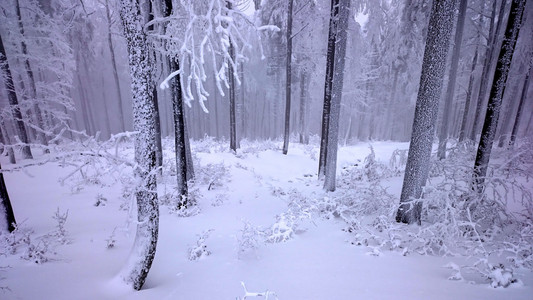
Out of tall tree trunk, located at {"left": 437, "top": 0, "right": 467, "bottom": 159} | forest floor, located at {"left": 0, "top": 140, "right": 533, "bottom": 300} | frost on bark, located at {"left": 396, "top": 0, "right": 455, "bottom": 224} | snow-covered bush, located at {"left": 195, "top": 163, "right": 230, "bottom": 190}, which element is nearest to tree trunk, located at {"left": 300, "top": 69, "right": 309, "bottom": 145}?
tall tree trunk, located at {"left": 437, "top": 0, "right": 467, "bottom": 159}

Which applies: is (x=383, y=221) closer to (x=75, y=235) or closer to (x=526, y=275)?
(x=526, y=275)

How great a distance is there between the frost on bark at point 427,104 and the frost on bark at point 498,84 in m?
1.30

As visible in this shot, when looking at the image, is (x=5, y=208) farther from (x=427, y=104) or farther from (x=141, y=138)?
(x=427, y=104)

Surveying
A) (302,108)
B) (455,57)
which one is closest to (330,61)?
(455,57)

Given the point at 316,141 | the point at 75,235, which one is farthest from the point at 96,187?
the point at 316,141

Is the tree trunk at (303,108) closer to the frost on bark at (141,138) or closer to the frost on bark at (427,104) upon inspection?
the frost on bark at (427,104)

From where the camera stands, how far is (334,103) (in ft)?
29.3

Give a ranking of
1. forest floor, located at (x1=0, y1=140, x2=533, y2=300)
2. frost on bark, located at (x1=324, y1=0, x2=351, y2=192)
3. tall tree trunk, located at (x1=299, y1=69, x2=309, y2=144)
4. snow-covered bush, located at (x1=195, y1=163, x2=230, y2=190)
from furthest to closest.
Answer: tall tree trunk, located at (x1=299, y1=69, x2=309, y2=144), snow-covered bush, located at (x1=195, y1=163, x2=230, y2=190), frost on bark, located at (x1=324, y1=0, x2=351, y2=192), forest floor, located at (x1=0, y1=140, x2=533, y2=300)

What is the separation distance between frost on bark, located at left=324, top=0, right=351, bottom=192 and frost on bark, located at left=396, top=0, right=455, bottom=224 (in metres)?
3.58

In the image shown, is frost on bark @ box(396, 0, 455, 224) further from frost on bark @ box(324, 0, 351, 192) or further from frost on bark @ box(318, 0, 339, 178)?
frost on bark @ box(318, 0, 339, 178)

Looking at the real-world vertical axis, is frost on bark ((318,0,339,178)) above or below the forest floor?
above

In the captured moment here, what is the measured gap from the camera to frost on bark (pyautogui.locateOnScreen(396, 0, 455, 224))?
197 inches

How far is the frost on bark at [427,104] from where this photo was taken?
5008mm

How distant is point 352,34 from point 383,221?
570 inches
